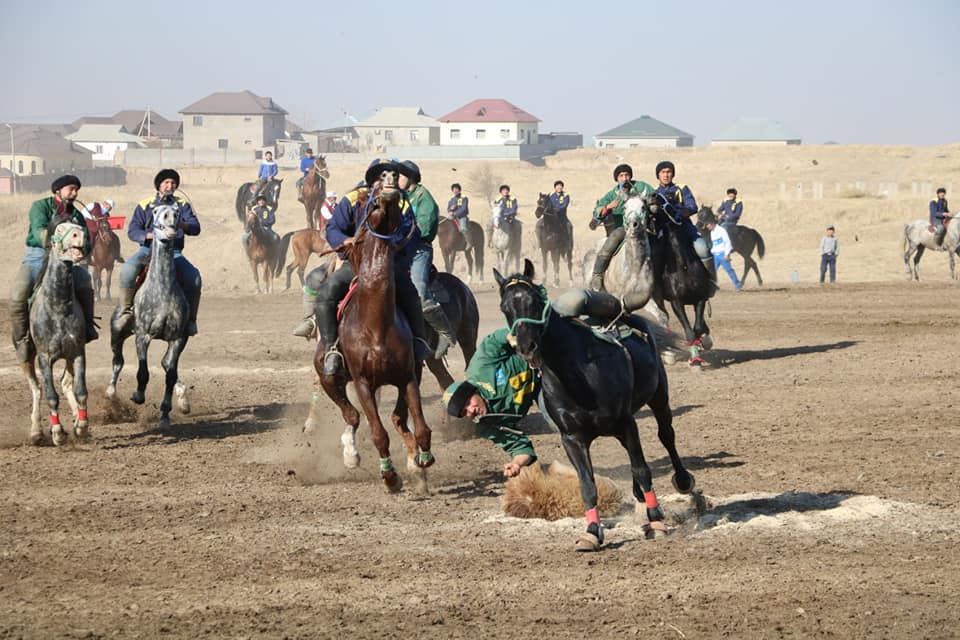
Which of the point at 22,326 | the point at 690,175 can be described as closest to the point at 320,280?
the point at 22,326

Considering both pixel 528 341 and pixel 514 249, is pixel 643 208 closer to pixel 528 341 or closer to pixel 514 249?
pixel 528 341

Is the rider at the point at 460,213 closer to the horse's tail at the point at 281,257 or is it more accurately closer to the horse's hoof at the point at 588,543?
the horse's tail at the point at 281,257

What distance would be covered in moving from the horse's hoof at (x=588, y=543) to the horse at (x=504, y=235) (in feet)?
92.6

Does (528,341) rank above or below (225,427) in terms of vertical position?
above

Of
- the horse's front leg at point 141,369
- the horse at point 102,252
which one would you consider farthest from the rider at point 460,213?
the horse's front leg at point 141,369

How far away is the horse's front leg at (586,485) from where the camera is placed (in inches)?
330

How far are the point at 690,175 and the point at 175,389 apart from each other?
222 ft

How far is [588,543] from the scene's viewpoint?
832 cm

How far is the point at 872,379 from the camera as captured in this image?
1606cm

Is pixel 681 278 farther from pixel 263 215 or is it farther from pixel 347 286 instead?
pixel 263 215

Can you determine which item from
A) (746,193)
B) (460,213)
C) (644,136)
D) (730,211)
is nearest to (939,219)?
(730,211)

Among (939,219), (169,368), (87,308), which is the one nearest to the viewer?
(87,308)

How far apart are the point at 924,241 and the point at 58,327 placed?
27.1 metres

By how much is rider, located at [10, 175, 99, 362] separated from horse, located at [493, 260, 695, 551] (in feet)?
20.3
